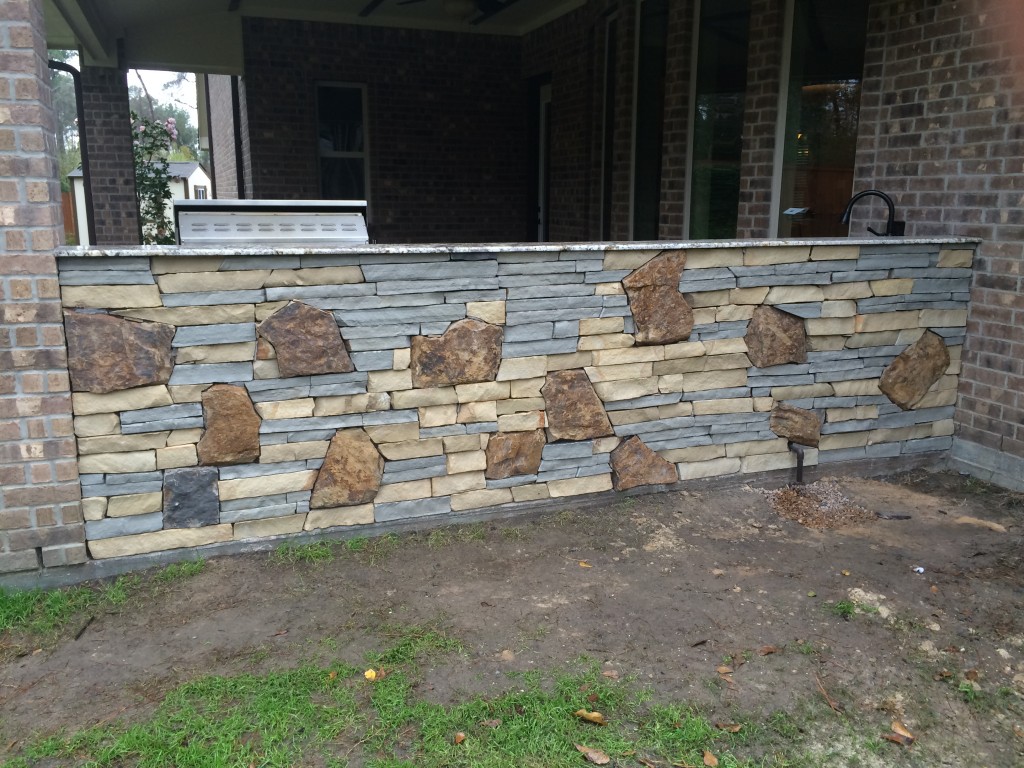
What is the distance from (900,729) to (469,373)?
2011 millimetres

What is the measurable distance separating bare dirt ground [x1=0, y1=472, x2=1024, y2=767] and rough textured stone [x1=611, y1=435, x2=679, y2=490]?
0.13m

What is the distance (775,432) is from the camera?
163 inches

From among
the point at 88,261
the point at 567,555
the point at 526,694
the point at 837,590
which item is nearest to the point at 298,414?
the point at 88,261

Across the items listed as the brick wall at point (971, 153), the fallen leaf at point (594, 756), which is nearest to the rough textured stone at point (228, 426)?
the fallen leaf at point (594, 756)

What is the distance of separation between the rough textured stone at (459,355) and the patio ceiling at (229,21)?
554cm

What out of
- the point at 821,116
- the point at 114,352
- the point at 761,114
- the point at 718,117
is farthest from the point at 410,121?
the point at 114,352

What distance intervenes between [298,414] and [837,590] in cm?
220

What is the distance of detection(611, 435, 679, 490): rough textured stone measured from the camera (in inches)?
151

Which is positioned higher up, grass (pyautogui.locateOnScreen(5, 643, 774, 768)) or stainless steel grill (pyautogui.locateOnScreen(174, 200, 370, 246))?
stainless steel grill (pyautogui.locateOnScreen(174, 200, 370, 246))

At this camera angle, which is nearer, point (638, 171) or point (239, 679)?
point (239, 679)

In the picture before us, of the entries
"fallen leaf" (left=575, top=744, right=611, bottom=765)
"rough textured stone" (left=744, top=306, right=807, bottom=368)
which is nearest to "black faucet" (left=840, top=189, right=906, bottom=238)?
"rough textured stone" (left=744, top=306, right=807, bottom=368)

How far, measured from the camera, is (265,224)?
12.1 ft

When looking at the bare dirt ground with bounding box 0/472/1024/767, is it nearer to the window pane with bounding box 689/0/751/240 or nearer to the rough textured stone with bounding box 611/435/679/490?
the rough textured stone with bounding box 611/435/679/490

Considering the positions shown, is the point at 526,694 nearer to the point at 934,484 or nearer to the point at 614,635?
the point at 614,635
